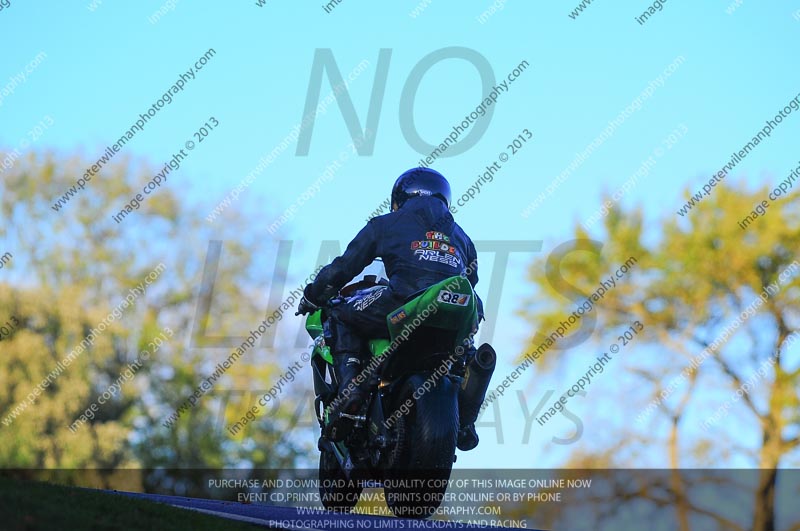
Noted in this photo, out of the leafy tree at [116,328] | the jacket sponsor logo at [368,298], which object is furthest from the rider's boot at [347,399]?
the leafy tree at [116,328]

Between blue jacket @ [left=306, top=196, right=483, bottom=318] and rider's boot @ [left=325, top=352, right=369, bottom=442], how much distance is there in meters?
0.67

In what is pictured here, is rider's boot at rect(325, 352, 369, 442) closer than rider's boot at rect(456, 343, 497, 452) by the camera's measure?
No

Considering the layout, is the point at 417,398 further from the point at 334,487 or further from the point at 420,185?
the point at 420,185

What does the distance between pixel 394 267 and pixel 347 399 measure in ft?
3.28

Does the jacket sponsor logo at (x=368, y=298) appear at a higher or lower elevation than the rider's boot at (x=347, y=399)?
higher

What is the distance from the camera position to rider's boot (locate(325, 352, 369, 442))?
768 cm

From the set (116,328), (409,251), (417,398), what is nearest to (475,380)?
(417,398)

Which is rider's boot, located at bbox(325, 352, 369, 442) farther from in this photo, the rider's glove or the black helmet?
the black helmet

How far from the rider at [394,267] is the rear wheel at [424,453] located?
0.55 metres

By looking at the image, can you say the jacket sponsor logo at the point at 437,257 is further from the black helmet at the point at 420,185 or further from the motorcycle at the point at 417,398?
the black helmet at the point at 420,185

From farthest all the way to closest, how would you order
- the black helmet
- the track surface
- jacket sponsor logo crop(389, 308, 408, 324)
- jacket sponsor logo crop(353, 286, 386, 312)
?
the black helmet < jacket sponsor logo crop(353, 286, 386, 312) < jacket sponsor logo crop(389, 308, 408, 324) < the track surface

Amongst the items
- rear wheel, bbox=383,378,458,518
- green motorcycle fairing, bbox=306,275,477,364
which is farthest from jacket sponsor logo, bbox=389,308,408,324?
rear wheel, bbox=383,378,458,518

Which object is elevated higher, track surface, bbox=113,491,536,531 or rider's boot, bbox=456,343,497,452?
rider's boot, bbox=456,343,497,452

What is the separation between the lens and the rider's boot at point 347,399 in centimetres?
768
